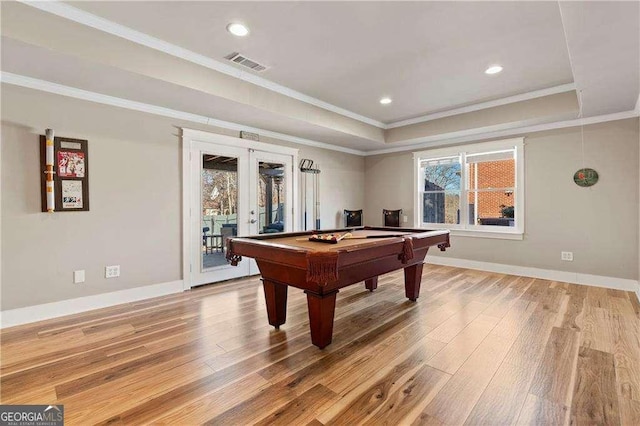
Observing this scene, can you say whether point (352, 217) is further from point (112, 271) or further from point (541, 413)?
point (541, 413)

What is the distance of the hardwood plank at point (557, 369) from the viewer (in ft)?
6.05

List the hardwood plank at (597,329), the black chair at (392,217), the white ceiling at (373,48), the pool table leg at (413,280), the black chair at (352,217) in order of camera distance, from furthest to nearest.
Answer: the black chair at (352,217)
the black chair at (392,217)
the pool table leg at (413,280)
the hardwood plank at (597,329)
the white ceiling at (373,48)

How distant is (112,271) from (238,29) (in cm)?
299

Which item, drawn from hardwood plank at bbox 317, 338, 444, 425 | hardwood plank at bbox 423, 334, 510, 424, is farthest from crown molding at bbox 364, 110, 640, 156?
Result: hardwood plank at bbox 317, 338, 444, 425

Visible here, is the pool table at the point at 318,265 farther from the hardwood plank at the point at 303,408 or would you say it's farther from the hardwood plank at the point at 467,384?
the hardwood plank at the point at 467,384

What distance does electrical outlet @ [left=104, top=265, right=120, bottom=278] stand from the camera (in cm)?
348

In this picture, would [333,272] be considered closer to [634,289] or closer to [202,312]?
[202,312]

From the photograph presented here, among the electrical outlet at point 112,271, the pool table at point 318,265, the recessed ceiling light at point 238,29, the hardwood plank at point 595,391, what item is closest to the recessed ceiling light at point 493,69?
the pool table at point 318,265

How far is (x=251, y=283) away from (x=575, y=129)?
208 inches

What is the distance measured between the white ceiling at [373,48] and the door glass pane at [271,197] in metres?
1.18

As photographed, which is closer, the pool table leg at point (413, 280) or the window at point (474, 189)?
the pool table leg at point (413, 280)

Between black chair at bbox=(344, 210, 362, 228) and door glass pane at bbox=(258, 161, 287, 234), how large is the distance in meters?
1.53

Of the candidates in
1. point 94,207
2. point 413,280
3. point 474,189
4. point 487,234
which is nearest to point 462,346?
point 413,280

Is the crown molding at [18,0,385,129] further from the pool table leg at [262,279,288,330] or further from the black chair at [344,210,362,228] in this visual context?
the black chair at [344,210,362,228]
